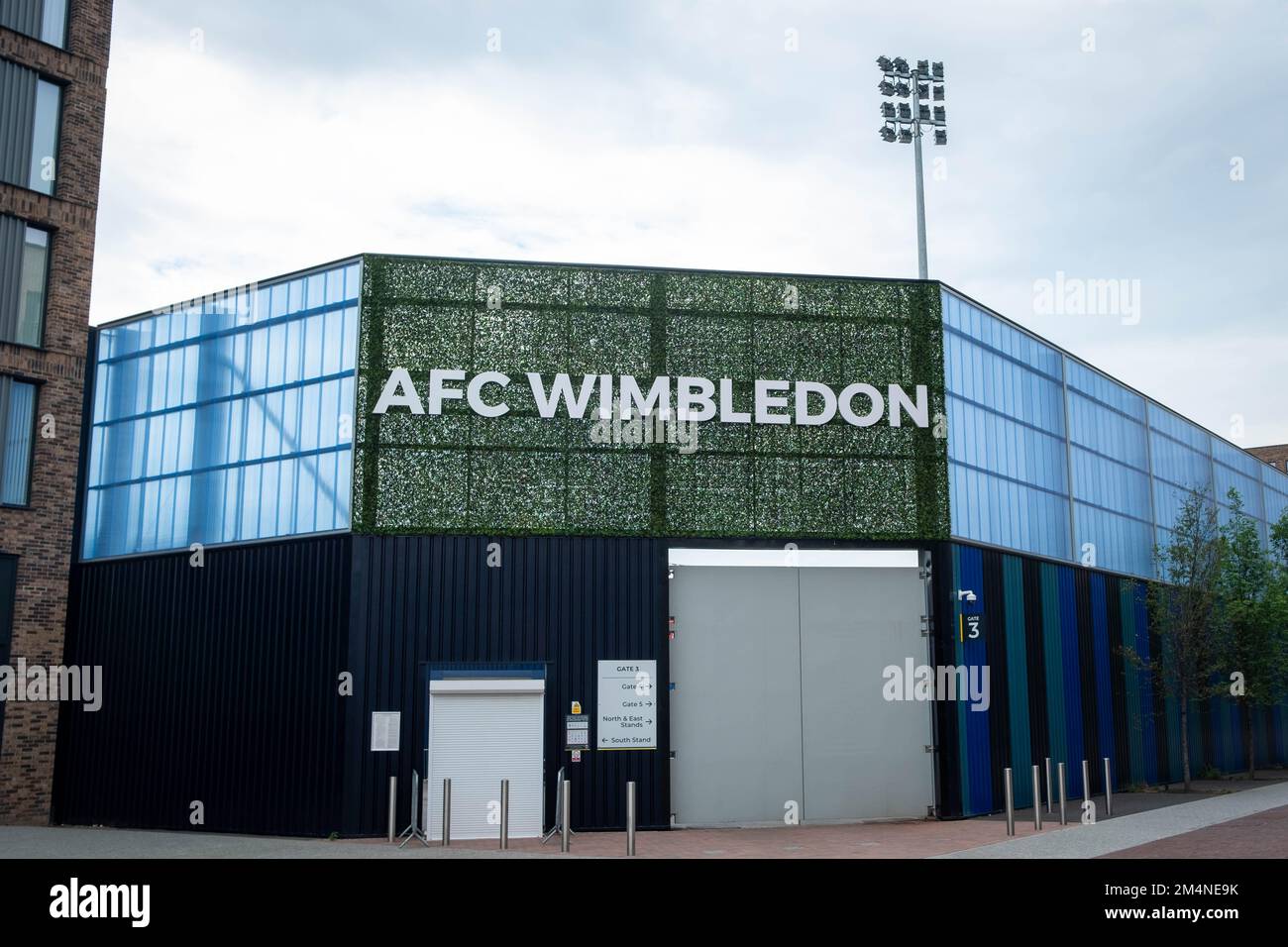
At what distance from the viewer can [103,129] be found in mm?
26734

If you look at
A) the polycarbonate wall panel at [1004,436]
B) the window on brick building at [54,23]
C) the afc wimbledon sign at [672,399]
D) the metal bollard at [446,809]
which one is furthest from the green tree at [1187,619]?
the window on brick building at [54,23]

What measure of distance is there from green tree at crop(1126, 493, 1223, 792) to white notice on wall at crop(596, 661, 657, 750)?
13483 mm

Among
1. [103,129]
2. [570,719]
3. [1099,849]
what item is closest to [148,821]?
[570,719]

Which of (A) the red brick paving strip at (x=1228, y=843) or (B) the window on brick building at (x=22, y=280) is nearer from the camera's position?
(A) the red brick paving strip at (x=1228, y=843)

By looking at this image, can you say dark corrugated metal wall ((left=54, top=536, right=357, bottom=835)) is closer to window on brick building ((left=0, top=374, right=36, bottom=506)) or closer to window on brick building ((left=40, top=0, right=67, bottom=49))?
window on brick building ((left=0, top=374, right=36, bottom=506))

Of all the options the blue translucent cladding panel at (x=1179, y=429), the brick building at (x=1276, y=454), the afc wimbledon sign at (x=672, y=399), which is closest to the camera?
the afc wimbledon sign at (x=672, y=399)

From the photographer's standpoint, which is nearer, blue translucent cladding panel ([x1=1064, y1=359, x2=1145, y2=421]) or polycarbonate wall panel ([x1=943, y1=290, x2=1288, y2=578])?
polycarbonate wall panel ([x1=943, y1=290, x2=1288, y2=578])

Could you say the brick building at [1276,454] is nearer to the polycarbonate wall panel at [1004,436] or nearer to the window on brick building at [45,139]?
the polycarbonate wall panel at [1004,436]

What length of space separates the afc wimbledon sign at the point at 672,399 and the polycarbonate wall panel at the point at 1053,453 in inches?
67.8

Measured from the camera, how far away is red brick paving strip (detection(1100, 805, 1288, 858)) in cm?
1588

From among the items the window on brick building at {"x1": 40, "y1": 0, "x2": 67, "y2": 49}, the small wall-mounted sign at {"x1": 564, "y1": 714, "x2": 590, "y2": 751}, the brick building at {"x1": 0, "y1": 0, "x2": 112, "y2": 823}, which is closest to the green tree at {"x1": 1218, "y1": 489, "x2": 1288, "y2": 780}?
the small wall-mounted sign at {"x1": 564, "y1": 714, "x2": 590, "y2": 751}

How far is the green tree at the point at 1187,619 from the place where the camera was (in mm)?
29016

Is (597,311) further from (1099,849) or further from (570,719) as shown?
(1099,849)

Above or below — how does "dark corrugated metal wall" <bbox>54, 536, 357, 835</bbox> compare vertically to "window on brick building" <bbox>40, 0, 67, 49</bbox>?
below
